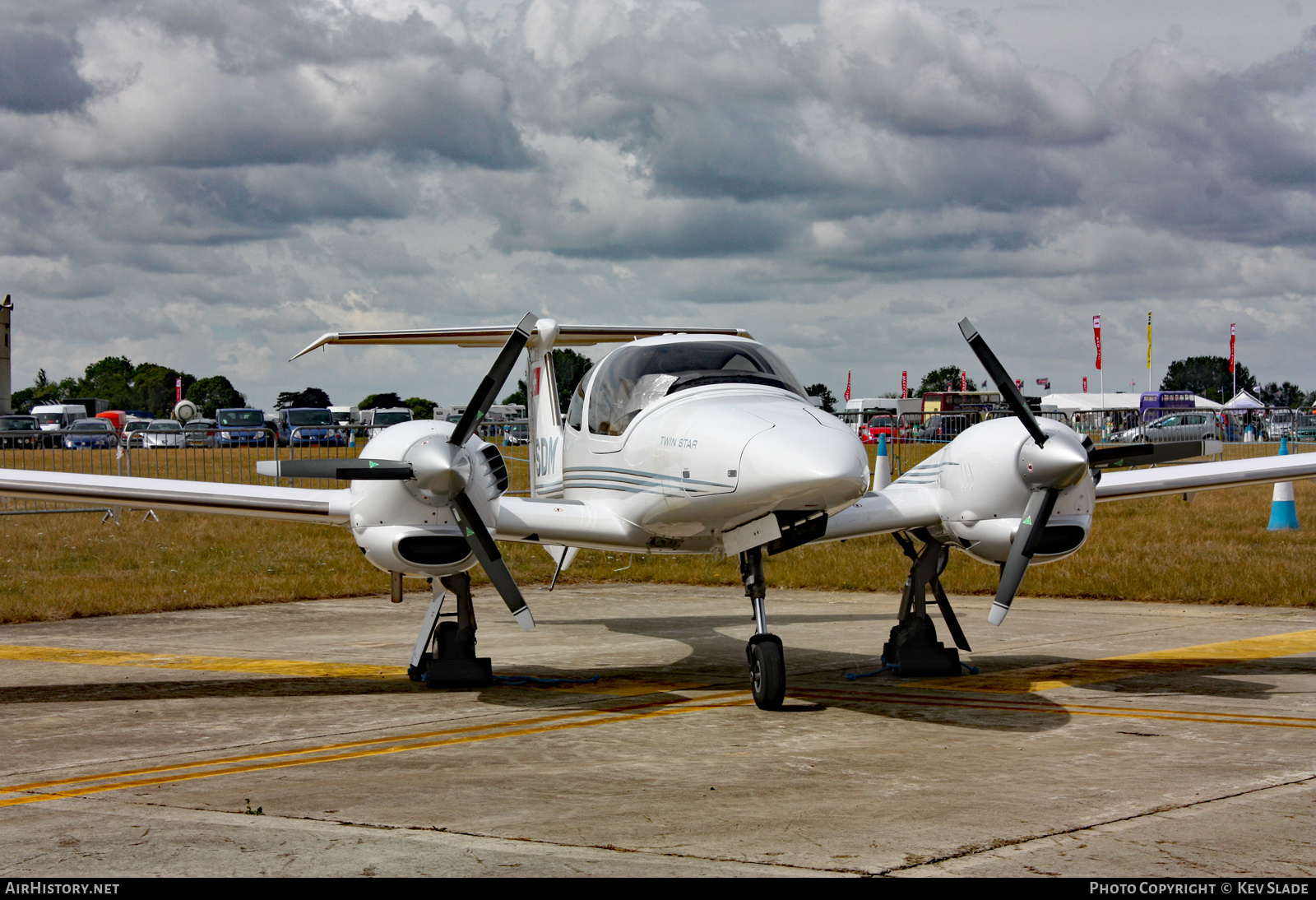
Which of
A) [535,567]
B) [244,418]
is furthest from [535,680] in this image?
[244,418]

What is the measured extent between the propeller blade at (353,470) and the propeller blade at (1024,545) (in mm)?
5162

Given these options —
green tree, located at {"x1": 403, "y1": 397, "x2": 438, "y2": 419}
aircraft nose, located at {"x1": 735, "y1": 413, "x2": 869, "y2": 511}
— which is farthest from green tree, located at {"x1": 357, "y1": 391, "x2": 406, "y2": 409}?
aircraft nose, located at {"x1": 735, "y1": 413, "x2": 869, "y2": 511}

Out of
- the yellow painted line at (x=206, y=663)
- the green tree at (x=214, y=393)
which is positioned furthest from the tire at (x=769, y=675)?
the green tree at (x=214, y=393)

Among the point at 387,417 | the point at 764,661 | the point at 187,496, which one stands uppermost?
the point at 387,417

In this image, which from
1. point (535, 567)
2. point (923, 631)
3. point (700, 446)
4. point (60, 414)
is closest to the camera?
point (700, 446)

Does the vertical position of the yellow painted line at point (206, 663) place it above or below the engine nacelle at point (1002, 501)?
below

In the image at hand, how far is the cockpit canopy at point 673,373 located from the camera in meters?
9.73

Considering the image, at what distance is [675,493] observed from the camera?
9.11 metres

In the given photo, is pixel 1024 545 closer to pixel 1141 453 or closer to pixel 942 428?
pixel 1141 453

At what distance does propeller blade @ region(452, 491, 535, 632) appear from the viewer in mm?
9578

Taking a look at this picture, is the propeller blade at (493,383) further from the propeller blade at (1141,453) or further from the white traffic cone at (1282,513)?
the white traffic cone at (1282,513)

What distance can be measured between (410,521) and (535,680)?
2.10 meters
